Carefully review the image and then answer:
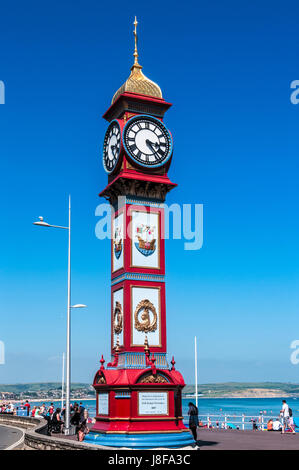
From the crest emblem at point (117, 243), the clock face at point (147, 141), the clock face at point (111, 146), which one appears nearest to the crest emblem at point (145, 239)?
the crest emblem at point (117, 243)

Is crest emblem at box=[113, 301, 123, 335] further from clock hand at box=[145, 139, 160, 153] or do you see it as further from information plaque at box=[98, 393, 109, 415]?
clock hand at box=[145, 139, 160, 153]

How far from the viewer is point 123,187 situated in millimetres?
27938

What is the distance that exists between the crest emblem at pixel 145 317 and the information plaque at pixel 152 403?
9.57ft

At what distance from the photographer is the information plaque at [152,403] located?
25.1m

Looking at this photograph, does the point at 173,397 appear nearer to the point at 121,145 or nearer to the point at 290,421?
the point at 290,421

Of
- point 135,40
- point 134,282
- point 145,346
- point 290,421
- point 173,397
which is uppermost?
point 135,40

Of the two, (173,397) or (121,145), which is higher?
(121,145)

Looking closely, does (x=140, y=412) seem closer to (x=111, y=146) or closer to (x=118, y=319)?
(x=118, y=319)

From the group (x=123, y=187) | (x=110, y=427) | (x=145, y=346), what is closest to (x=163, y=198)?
(x=123, y=187)

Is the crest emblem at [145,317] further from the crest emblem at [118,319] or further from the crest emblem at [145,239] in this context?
the crest emblem at [145,239]

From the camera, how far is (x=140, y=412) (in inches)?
985

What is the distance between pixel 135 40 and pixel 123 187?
8.87m

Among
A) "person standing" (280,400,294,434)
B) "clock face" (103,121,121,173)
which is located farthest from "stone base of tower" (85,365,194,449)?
"clock face" (103,121,121,173)
